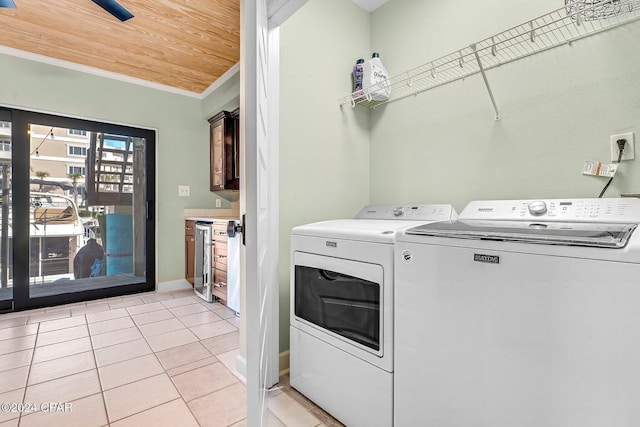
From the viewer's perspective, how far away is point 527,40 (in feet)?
4.63

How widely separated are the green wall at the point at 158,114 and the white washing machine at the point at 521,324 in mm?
3308

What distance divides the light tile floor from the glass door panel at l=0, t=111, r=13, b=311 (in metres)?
0.26

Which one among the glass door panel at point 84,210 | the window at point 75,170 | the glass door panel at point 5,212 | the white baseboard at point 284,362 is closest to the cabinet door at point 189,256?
the glass door panel at point 84,210

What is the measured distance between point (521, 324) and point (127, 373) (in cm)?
209

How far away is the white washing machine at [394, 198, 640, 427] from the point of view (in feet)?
2.26

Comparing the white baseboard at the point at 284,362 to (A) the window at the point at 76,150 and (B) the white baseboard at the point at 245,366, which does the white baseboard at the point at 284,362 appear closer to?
(B) the white baseboard at the point at 245,366

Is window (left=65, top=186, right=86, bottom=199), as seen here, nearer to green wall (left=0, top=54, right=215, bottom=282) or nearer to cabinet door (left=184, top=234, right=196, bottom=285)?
green wall (left=0, top=54, right=215, bottom=282)

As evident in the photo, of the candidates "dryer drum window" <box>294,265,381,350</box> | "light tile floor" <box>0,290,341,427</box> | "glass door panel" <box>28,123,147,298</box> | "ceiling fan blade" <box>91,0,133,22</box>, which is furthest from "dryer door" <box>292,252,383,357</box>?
"glass door panel" <box>28,123,147,298</box>

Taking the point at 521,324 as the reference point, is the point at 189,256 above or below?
below

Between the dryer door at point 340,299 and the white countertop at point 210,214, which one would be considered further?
the white countertop at point 210,214

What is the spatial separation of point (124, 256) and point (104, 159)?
1145 mm

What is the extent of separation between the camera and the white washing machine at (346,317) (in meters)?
1.16

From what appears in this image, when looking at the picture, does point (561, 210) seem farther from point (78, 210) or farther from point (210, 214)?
point (78, 210)

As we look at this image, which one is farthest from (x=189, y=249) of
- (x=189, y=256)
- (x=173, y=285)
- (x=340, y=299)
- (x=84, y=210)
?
(x=340, y=299)
